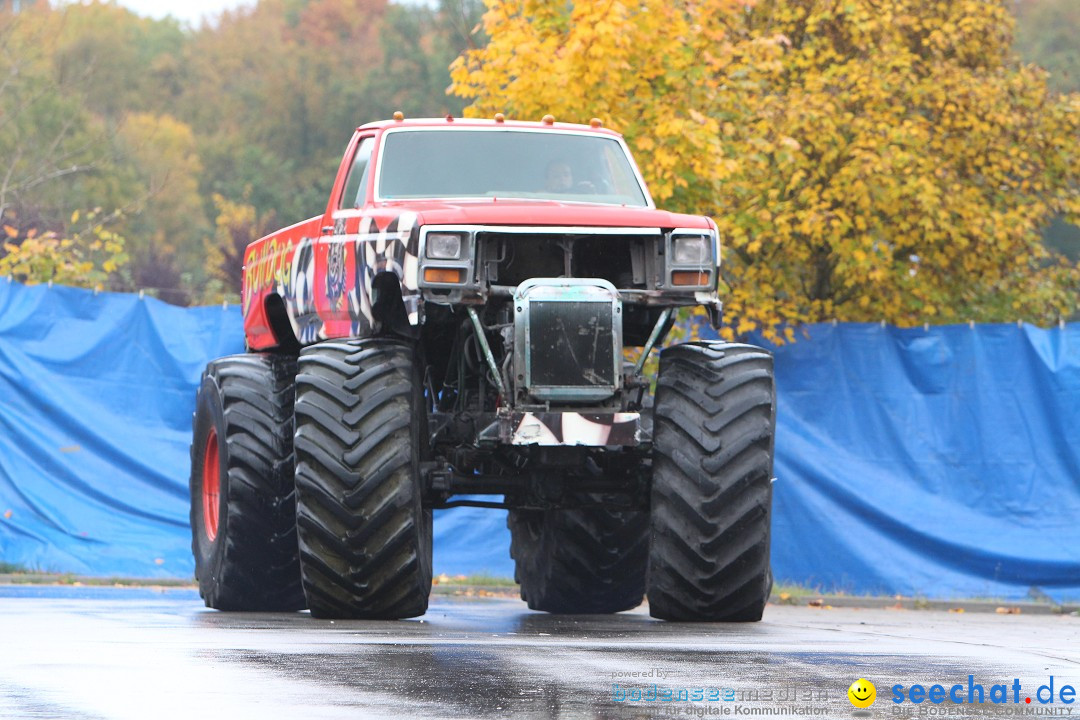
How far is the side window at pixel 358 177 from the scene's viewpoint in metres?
12.2

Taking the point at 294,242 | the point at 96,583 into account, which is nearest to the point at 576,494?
the point at 294,242

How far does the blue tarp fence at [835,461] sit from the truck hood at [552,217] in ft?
22.0

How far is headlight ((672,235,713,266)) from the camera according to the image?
10773mm

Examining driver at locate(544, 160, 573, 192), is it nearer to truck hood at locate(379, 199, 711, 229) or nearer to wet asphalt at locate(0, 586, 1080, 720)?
truck hood at locate(379, 199, 711, 229)

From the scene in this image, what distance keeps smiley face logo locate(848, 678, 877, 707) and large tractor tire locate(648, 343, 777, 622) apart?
3523 mm

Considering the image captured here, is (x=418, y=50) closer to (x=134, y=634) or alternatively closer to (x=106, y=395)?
(x=106, y=395)

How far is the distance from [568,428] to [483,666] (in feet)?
8.17

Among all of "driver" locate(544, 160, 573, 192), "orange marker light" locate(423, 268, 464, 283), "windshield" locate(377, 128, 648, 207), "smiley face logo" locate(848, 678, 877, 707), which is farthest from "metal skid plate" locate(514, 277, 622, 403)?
"smiley face logo" locate(848, 678, 877, 707)

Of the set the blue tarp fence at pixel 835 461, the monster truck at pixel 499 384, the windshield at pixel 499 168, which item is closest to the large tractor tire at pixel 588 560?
the monster truck at pixel 499 384

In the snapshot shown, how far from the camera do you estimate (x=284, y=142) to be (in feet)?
293

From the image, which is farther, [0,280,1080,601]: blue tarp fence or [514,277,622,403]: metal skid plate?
[0,280,1080,601]: blue tarp fence

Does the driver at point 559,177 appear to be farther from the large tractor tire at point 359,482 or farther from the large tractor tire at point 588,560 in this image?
the large tractor tire at point 588,560

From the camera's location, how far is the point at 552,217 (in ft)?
34.9

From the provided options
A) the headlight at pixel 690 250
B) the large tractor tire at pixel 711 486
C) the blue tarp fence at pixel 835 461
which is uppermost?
the headlight at pixel 690 250
